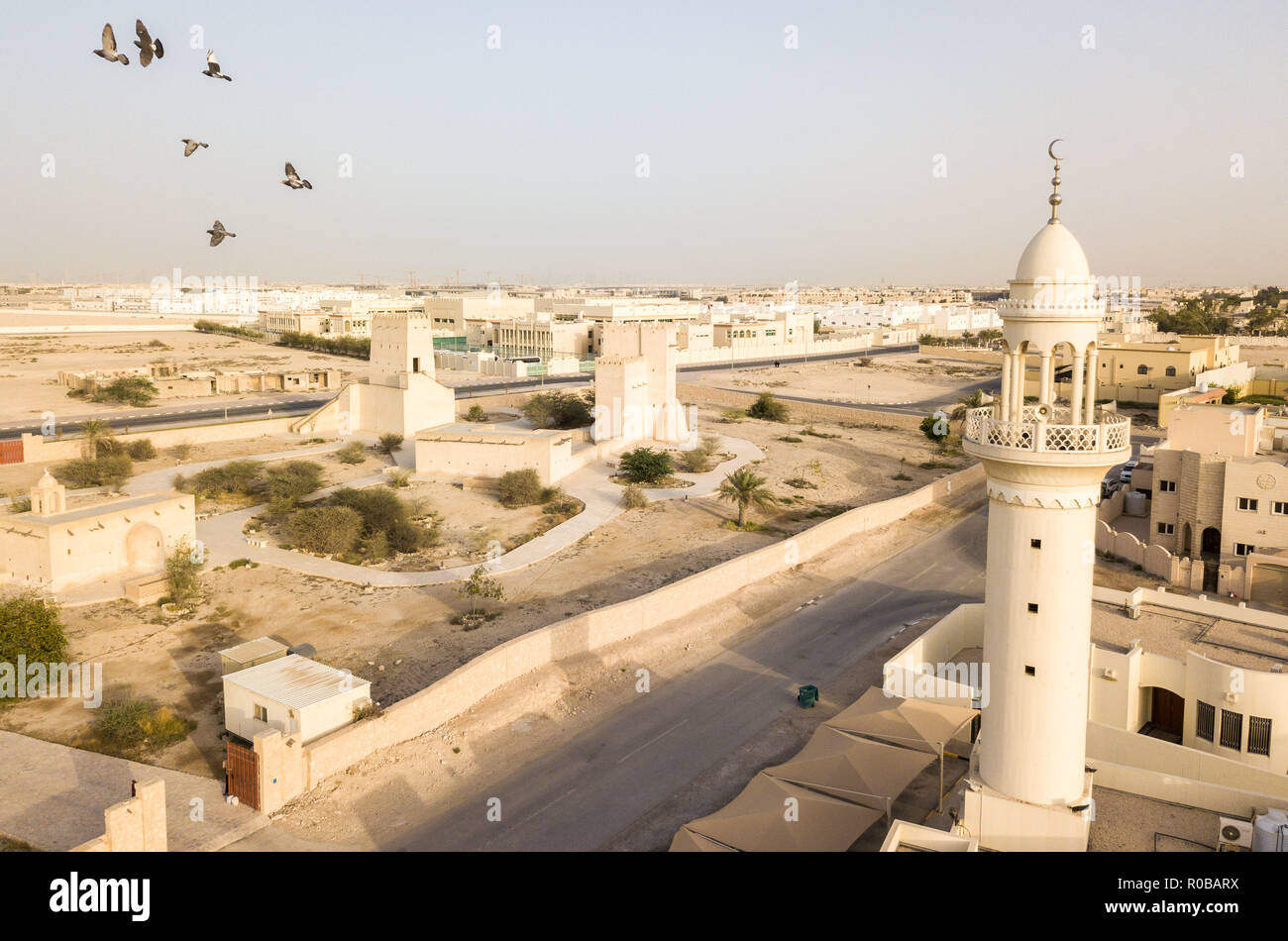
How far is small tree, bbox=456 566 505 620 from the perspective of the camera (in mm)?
22797

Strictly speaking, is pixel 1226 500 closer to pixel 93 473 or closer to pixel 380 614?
pixel 380 614

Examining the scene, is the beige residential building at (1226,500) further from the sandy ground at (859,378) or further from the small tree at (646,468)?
the sandy ground at (859,378)

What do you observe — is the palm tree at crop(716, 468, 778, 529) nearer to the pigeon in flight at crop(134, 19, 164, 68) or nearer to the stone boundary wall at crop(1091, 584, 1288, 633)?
the stone boundary wall at crop(1091, 584, 1288, 633)

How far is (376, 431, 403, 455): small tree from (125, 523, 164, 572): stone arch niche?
16079mm

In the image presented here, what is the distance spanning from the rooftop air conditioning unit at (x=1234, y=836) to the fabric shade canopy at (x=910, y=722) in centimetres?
406

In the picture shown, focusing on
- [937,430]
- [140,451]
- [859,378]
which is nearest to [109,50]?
[140,451]

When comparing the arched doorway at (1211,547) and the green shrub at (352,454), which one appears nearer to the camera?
the arched doorway at (1211,547)

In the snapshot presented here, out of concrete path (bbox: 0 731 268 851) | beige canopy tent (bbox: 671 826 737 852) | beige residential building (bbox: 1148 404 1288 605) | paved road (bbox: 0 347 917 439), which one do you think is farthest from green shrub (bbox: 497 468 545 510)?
beige canopy tent (bbox: 671 826 737 852)

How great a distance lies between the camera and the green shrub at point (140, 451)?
3772 centimetres

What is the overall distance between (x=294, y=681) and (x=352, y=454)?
24374 mm

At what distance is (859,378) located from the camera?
78.8 metres

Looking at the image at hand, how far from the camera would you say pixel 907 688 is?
1647cm

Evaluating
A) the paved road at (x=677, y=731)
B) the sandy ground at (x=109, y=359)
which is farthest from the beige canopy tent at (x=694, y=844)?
the sandy ground at (x=109, y=359)

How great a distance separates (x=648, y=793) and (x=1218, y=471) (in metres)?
20.0
